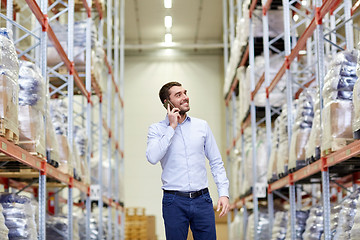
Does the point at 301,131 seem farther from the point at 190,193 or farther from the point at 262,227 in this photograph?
the point at 190,193

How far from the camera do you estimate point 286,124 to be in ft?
32.3

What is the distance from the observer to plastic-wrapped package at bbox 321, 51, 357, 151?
6.52m

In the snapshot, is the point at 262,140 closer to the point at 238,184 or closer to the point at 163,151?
the point at 238,184

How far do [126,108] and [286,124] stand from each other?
16.4 meters

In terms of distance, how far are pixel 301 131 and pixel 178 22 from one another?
16.0 m

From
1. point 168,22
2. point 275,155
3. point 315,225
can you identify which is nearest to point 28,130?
point 315,225

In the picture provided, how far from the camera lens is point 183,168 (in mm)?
4812

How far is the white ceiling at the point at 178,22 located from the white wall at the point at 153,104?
79 centimetres

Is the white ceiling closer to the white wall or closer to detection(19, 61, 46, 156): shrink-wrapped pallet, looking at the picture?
the white wall

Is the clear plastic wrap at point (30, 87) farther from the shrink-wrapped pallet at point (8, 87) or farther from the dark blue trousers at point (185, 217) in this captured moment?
the dark blue trousers at point (185, 217)

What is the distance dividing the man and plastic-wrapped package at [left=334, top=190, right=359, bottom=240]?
2.03 meters

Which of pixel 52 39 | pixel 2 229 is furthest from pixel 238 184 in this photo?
pixel 2 229

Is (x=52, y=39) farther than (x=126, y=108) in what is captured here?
No

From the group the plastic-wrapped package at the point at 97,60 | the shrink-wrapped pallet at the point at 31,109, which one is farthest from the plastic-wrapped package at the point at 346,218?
the plastic-wrapped package at the point at 97,60
